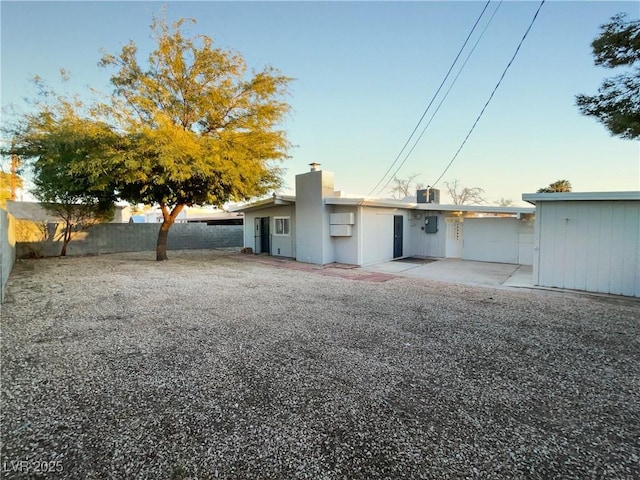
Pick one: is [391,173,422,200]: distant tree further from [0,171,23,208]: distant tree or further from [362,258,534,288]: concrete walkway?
[0,171,23,208]: distant tree

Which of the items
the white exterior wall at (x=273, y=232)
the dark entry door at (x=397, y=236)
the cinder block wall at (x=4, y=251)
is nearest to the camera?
the cinder block wall at (x=4, y=251)

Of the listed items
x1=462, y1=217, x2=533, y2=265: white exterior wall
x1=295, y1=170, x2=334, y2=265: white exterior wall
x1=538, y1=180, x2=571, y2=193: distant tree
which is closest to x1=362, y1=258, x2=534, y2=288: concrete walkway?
x1=462, y1=217, x2=533, y2=265: white exterior wall

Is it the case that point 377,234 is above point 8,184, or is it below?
below

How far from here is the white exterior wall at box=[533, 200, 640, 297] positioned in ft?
21.8

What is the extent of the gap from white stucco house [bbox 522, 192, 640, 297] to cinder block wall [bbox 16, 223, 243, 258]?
16072 millimetres

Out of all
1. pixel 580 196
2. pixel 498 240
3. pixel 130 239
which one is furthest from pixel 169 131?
pixel 498 240

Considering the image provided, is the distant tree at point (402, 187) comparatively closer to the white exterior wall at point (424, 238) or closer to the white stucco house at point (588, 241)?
the white exterior wall at point (424, 238)

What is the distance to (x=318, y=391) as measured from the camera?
2867 millimetres

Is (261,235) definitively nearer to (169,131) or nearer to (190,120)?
(190,120)

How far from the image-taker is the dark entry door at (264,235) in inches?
595

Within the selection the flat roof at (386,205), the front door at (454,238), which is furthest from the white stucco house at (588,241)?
the front door at (454,238)

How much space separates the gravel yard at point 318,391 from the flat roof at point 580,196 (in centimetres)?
230

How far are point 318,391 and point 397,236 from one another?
11.1m

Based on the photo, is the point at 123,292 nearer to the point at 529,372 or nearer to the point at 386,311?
the point at 386,311
